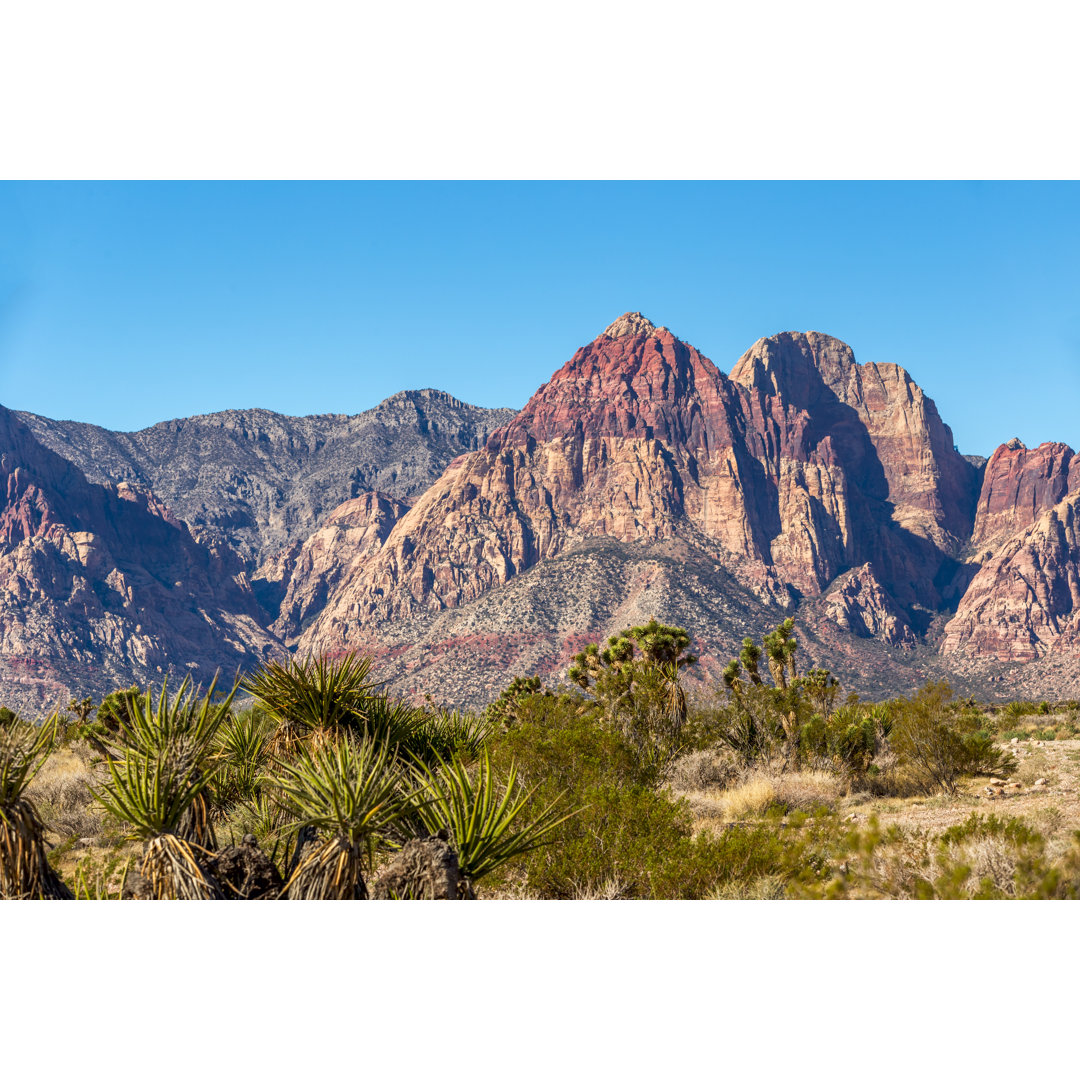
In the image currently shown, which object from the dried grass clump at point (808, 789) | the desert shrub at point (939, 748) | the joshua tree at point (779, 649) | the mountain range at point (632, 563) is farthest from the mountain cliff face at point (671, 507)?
the dried grass clump at point (808, 789)

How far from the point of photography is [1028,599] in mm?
144500

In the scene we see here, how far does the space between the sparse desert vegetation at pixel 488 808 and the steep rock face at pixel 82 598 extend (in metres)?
126

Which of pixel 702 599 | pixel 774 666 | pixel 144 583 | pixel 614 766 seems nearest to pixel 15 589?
pixel 144 583

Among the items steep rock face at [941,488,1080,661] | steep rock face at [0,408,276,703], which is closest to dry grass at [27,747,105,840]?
steep rock face at [0,408,276,703]

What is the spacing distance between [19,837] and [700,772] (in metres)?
13.3

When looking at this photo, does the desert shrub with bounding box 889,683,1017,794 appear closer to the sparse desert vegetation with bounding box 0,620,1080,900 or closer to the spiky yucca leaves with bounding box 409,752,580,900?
the sparse desert vegetation with bounding box 0,620,1080,900

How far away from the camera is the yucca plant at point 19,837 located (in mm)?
6562

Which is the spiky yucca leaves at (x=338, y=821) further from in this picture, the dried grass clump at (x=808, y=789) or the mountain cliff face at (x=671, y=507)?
the mountain cliff face at (x=671, y=507)

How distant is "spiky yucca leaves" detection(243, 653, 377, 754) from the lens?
9.70 m

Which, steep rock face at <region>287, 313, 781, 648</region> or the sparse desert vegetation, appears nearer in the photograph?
the sparse desert vegetation

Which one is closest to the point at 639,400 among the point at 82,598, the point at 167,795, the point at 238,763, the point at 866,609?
the point at 866,609

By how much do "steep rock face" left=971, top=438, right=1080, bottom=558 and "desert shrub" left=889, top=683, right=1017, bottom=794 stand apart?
17587 cm

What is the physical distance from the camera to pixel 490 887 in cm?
912
